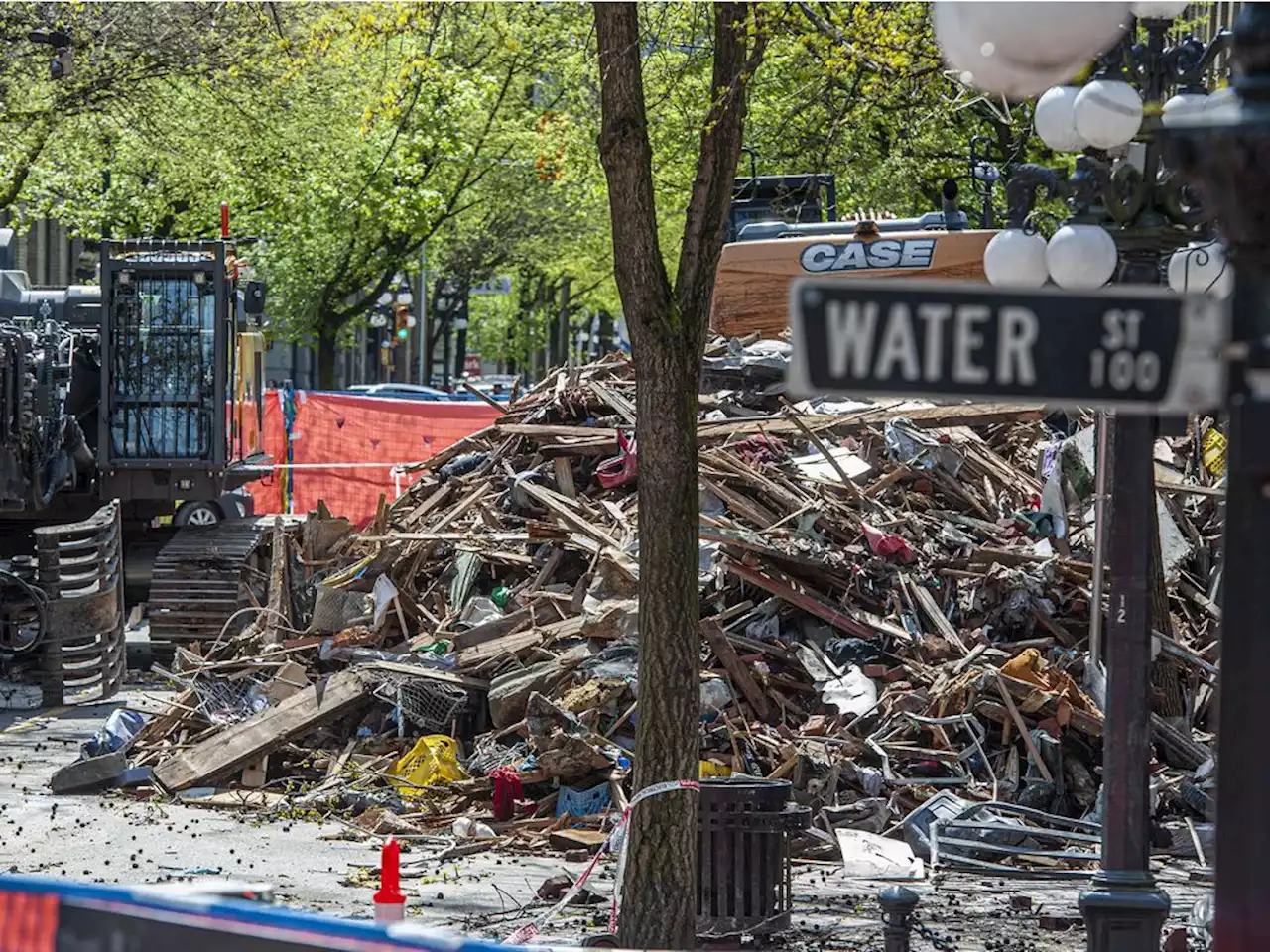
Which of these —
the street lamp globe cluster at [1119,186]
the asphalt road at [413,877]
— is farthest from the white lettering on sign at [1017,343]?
the asphalt road at [413,877]

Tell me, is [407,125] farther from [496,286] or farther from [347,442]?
[496,286]

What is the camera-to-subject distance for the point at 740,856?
9367mm

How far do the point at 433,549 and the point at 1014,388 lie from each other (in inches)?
481

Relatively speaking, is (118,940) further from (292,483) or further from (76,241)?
(76,241)

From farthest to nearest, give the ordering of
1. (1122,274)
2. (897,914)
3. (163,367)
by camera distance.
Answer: (163,367), (1122,274), (897,914)

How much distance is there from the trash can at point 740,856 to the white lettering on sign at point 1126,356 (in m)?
5.73

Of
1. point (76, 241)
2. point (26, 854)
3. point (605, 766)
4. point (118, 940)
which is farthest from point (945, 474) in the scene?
point (76, 241)

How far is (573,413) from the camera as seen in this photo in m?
17.6

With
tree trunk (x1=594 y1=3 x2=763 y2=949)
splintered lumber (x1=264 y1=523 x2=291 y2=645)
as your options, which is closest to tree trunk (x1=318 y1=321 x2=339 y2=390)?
splintered lumber (x1=264 y1=523 x2=291 y2=645)

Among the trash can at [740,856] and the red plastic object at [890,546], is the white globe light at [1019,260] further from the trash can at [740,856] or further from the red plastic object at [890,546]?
the red plastic object at [890,546]

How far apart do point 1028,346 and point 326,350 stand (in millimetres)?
39189

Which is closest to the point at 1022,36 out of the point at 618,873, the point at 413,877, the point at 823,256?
the point at 618,873

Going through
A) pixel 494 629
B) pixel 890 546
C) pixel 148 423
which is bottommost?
pixel 494 629

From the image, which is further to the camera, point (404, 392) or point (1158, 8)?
point (404, 392)
